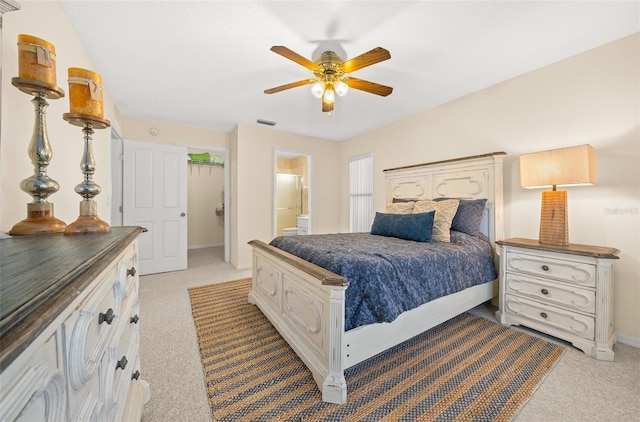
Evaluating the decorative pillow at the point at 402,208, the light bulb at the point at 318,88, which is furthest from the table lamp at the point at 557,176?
the light bulb at the point at 318,88

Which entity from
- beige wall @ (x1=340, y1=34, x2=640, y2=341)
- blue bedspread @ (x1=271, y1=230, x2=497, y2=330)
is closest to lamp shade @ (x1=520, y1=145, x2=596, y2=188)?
beige wall @ (x1=340, y1=34, x2=640, y2=341)

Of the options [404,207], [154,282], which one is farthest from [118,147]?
[404,207]

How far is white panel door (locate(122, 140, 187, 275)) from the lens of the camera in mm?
3734

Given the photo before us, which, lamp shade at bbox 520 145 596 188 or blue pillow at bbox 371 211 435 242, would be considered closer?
lamp shade at bbox 520 145 596 188

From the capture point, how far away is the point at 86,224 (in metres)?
1.08

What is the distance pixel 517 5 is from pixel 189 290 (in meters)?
4.07

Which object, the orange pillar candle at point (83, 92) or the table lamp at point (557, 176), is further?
the table lamp at point (557, 176)

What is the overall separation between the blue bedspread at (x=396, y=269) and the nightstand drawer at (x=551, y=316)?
30 centimetres

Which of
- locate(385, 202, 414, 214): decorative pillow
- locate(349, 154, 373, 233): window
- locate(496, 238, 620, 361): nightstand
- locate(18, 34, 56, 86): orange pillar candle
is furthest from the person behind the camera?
locate(349, 154, 373, 233): window

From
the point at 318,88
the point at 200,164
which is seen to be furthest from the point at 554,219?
the point at 200,164

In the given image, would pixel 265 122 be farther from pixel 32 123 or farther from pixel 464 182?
pixel 464 182

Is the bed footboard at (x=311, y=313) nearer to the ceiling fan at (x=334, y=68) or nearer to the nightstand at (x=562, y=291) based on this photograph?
the ceiling fan at (x=334, y=68)

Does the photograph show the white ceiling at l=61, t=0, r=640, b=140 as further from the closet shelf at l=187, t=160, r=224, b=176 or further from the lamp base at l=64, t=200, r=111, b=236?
the closet shelf at l=187, t=160, r=224, b=176

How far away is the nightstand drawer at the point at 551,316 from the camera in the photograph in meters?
1.84
